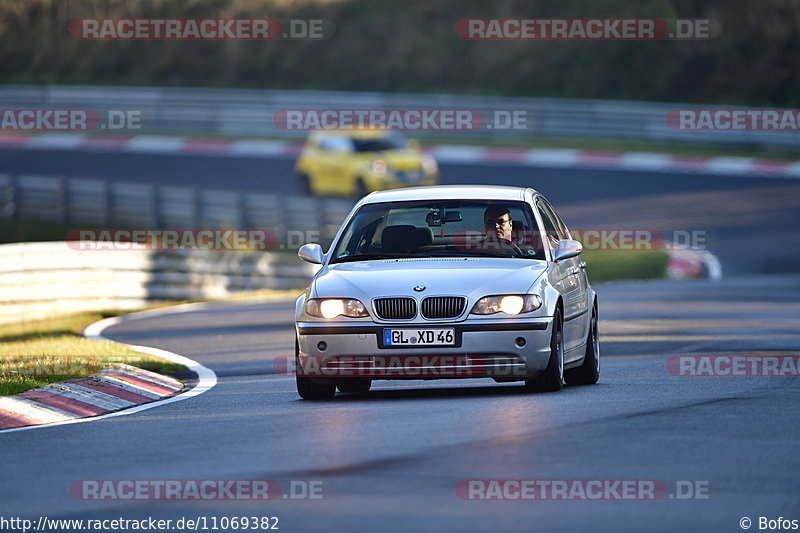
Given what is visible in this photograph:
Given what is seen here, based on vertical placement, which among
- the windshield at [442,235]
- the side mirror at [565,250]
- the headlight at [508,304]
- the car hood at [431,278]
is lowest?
the headlight at [508,304]

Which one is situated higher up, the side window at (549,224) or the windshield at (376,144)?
the windshield at (376,144)

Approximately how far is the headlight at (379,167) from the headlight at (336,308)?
2690 centimetres

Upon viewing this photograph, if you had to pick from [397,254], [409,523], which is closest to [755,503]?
[409,523]

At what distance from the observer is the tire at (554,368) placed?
1157cm

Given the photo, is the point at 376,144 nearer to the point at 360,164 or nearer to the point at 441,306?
the point at 360,164

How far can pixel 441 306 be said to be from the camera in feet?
37.2

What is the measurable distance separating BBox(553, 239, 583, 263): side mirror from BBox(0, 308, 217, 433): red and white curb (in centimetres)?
300

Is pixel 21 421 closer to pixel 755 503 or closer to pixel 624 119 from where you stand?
pixel 755 503

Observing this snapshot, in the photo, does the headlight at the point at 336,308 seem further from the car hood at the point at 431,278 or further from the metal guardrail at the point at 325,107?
the metal guardrail at the point at 325,107

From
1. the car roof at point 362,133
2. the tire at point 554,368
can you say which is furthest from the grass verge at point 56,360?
the car roof at point 362,133

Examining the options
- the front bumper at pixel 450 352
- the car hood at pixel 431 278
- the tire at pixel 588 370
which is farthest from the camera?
the tire at pixel 588 370

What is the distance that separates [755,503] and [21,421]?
561 centimetres

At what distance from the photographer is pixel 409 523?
6.92 meters

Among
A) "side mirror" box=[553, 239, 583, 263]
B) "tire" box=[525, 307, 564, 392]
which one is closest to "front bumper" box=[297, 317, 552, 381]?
"tire" box=[525, 307, 564, 392]
